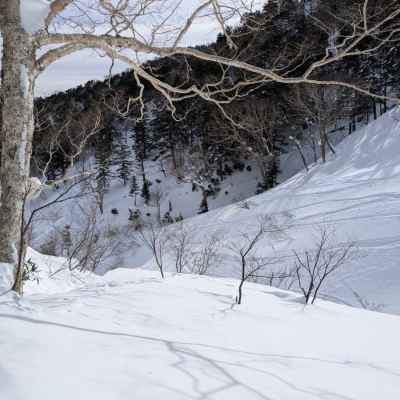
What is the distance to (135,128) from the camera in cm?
3008

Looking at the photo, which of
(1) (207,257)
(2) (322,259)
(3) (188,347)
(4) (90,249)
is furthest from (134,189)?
(3) (188,347)

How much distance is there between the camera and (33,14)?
2594 millimetres

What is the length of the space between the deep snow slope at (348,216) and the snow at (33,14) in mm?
7135

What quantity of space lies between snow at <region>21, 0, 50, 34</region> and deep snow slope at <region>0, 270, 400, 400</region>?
2.15 meters

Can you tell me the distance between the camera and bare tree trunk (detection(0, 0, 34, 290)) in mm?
2447

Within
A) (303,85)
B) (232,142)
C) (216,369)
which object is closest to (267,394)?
(216,369)

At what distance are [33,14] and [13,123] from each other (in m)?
0.96

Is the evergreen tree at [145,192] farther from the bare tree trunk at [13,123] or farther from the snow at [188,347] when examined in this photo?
the bare tree trunk at [13,123]

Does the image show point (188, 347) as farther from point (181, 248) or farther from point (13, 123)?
point (181, 248)

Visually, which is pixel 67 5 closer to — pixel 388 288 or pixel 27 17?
pixel 27 17

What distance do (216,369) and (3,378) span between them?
100 centimetres

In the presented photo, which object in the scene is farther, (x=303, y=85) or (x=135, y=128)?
(x=135, y=128)

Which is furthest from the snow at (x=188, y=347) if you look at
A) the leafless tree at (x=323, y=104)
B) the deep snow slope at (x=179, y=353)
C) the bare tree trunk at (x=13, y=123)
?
the leafless tree at (x=323, y=104)

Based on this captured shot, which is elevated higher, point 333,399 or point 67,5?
point 67,5
